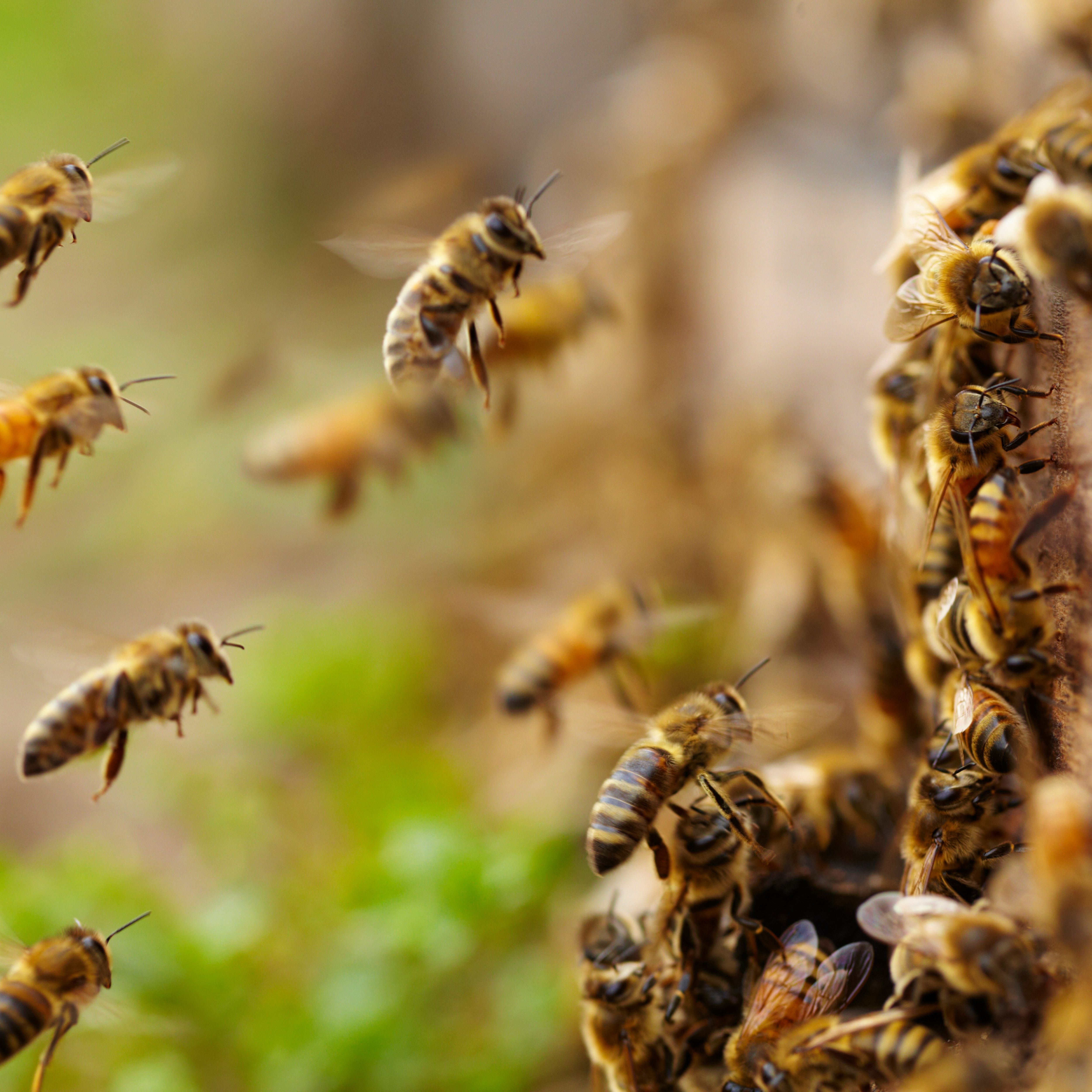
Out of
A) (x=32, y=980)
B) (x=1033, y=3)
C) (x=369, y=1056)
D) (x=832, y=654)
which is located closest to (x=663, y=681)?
(x=832, y=654)

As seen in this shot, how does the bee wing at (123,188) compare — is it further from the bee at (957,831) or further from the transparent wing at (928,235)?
the bee at (957,831)

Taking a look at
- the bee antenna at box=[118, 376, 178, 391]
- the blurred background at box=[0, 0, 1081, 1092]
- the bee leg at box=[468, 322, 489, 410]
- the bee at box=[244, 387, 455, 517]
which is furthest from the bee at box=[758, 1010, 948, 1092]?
the bee at box=[244, 387, 455, 517]

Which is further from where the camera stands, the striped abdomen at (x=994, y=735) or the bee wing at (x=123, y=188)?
the bee wing at (x=123, y=188)

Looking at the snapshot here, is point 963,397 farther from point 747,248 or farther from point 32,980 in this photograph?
point 747,248

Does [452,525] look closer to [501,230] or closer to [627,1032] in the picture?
[501,230]

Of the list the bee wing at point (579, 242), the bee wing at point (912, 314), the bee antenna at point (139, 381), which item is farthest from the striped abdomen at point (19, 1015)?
the bee wing at point (912, 314)

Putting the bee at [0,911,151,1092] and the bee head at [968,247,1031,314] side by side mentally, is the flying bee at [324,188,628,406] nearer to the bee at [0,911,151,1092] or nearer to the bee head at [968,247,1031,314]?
the bee head at [968,247,1031,314]
